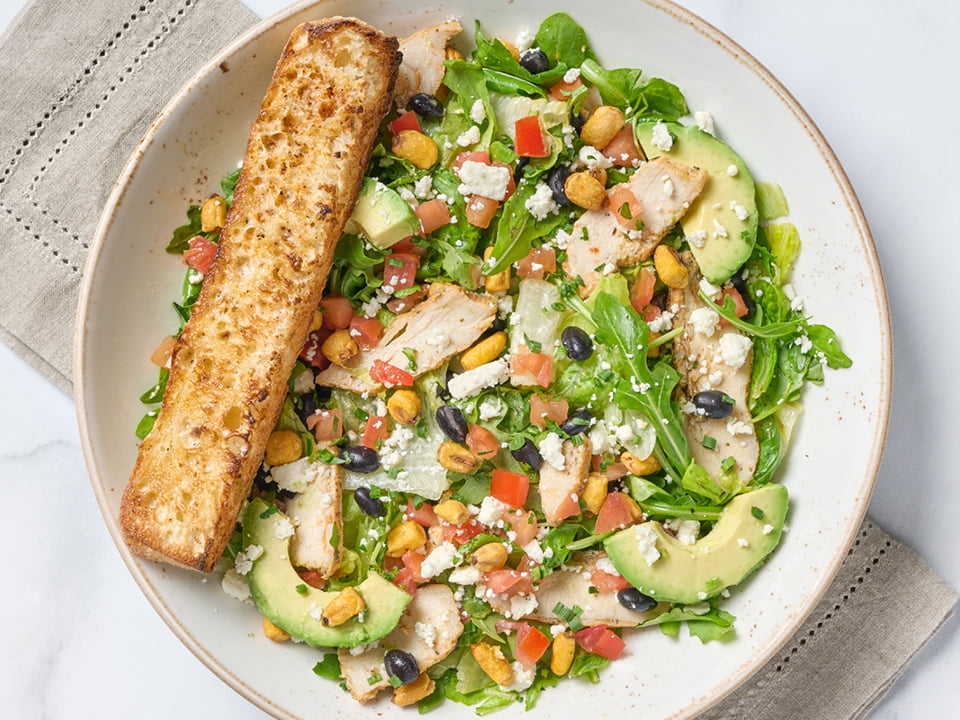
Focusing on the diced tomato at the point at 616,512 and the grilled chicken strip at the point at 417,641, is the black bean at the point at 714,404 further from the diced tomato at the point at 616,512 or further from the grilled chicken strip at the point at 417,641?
the grilled chicken strip at the point at 417,641

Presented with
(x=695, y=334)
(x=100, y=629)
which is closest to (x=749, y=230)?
(x=695, y=334)

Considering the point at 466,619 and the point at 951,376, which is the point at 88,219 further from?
the point at 951,376

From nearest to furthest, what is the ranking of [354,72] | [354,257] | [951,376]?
[354,72]
[354,257]
[951,376]

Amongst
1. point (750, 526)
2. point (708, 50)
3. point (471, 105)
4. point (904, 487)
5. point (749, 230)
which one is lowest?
point (904, 487)

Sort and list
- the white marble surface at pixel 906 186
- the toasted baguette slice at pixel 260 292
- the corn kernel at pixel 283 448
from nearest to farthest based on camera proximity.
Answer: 1. the toasted baguette slice at pixel 260 292
2. the corn kernel at pixel 283 448
3. the white marble surface at pixel 906 186

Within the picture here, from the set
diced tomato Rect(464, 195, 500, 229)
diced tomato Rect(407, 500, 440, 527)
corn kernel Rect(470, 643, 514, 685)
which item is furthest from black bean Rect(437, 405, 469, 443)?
corn kernel Rect(470, 643, 514, 685)

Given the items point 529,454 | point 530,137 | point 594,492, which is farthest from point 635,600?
point 530,137

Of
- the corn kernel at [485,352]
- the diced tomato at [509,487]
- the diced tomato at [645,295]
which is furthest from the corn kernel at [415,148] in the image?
the diced tomato at [509,487]
